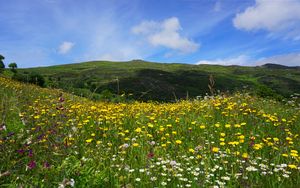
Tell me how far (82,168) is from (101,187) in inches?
16.1

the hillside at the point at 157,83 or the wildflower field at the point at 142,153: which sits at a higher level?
the hillside at the point at 157,83

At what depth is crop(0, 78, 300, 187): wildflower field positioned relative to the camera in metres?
3.60

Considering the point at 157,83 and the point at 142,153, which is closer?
the point at 142,153

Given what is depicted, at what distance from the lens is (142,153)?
516cm

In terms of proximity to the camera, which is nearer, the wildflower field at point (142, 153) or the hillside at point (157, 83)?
the wildflower field at point (142, 153)

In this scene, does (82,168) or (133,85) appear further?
(133,85)

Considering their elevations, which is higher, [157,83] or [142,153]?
[157,83]

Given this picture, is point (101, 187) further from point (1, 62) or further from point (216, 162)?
point (1, 62)

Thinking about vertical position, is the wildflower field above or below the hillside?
below

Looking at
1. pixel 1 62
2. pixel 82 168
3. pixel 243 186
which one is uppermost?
pixel 1 62

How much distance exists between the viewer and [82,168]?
3.45 meters

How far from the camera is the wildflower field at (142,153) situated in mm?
3596

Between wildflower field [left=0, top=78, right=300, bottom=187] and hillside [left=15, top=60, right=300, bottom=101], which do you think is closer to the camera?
wildflower field [left=0, top=78, right=300, bottom=187]

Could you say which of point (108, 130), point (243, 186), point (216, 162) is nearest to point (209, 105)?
point (108, 130)
